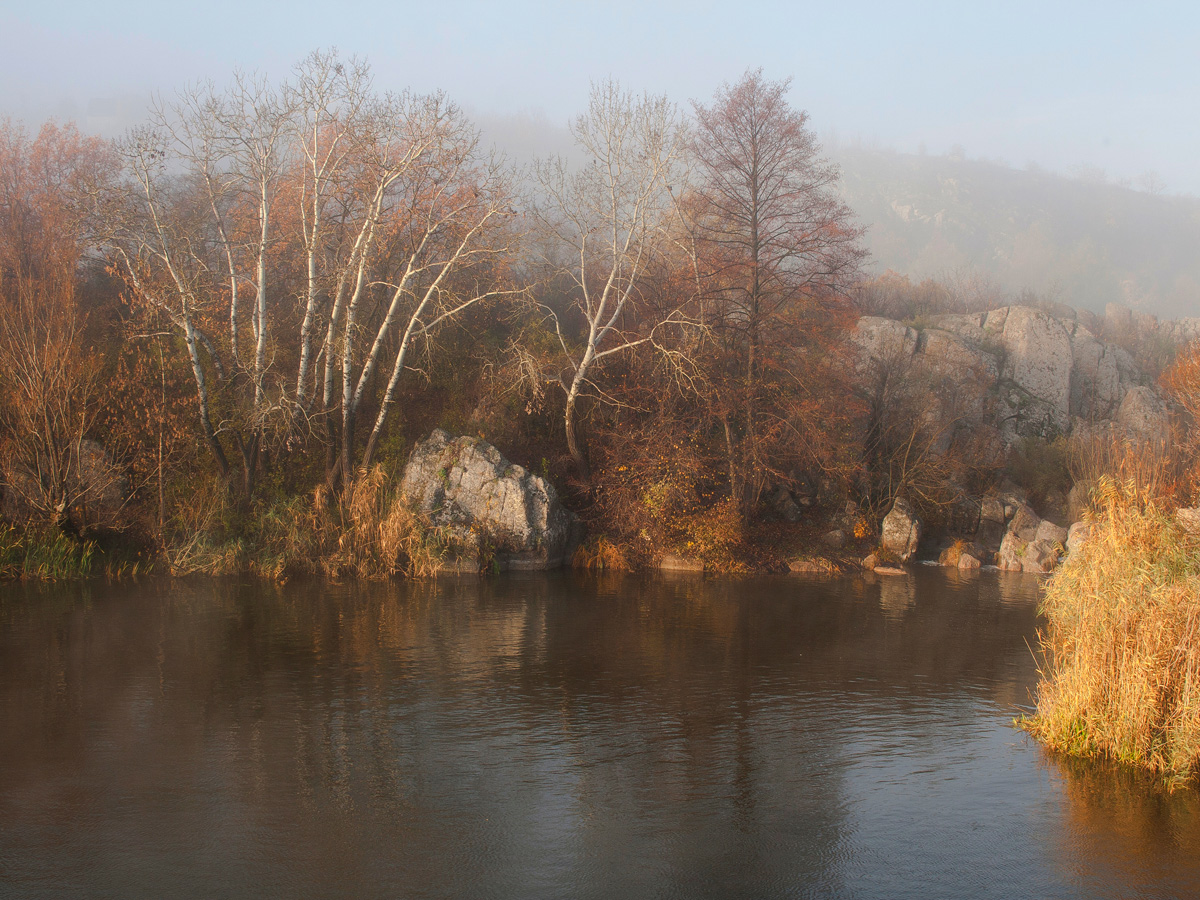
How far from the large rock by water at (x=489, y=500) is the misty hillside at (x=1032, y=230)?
71.7 metres

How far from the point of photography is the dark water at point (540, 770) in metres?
5.91

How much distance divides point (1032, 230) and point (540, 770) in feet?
357

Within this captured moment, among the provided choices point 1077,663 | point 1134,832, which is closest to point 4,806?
point 1134,832

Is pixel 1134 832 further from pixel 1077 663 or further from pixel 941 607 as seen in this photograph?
pixel 941 607

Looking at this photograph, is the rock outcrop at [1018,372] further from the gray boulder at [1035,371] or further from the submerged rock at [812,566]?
the submerged rock at [812,566]

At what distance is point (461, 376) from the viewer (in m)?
25.8

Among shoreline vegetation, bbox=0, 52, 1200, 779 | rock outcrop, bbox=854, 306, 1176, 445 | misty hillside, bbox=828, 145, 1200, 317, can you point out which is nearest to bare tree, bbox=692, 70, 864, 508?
shoreline vegetation, bbox=0, 52, 1200, 779

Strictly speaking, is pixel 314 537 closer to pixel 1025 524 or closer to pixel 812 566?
pixel 812 566

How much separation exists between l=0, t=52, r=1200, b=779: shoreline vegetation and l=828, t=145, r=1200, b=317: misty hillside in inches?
2528

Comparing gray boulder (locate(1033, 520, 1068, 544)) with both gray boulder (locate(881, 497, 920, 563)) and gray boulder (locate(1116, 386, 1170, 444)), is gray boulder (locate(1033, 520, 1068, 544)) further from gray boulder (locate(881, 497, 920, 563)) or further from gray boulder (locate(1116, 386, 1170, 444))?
gray boulder (locate(1116, 386, 1170, 444))

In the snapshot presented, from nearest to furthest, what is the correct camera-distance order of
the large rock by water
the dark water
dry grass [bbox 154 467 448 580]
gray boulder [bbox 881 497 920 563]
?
the dark water, dry grass [bbox 154 467 448 580], the large rock by water, gray boulder [bbox 881 497 920 563]

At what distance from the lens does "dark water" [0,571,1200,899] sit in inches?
233

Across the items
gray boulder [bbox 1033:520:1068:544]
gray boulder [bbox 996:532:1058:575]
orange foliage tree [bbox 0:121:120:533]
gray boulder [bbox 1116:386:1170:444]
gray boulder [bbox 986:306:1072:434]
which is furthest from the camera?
gray boulder [bbox 986:306:1072:434]

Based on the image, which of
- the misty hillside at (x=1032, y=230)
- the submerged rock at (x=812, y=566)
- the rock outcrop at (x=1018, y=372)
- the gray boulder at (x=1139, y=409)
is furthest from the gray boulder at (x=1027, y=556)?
the misty hillside at (x=1032, y=230)
